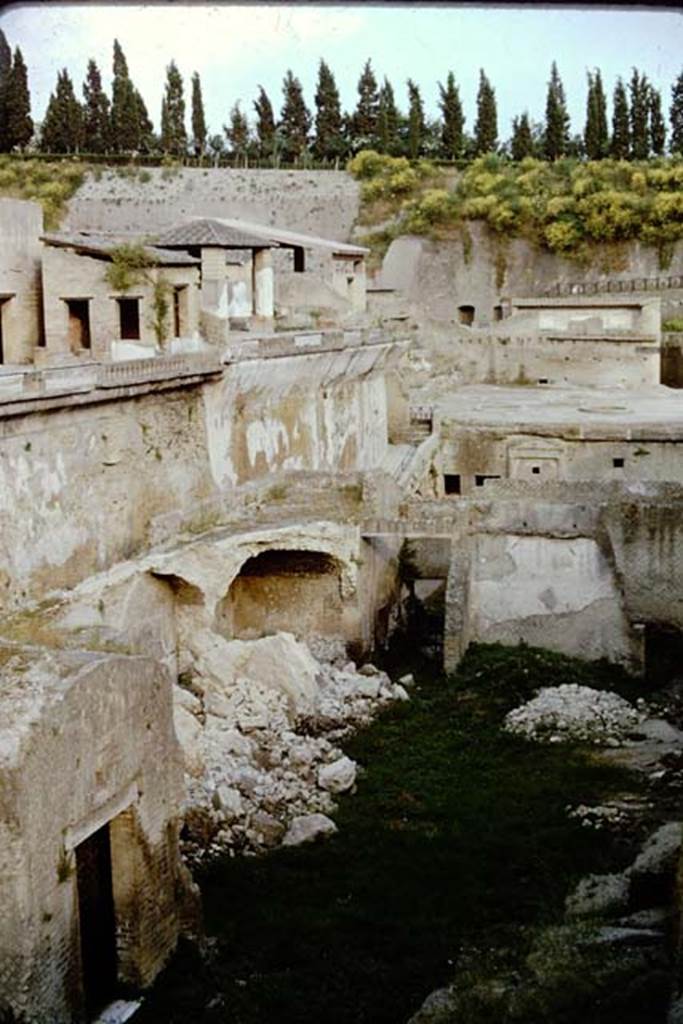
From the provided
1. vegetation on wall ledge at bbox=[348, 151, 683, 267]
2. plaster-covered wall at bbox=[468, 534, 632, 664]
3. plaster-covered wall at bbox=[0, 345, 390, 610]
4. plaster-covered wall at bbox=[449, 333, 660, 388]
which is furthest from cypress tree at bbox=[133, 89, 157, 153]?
plaster-covered wall at bbox=[468, 534, 632, 664]

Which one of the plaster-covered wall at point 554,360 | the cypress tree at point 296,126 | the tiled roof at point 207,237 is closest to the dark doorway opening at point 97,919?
the tiled roof at point 207,237

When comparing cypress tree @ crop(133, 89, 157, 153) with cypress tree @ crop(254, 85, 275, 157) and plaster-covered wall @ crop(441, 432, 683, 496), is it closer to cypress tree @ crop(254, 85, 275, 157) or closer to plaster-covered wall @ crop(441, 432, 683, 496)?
cypress tree @ crop(254, 85, 275, 157)

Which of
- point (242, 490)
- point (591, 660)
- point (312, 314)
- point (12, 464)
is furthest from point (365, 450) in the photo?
point (12, 464)

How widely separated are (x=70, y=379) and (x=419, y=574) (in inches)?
265

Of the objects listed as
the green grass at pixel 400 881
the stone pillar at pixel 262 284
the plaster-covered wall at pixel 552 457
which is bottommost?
the green grass at pixel 400 881

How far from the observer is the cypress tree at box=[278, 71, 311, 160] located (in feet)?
165

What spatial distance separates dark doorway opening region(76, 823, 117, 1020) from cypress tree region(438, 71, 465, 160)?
42137 millimetres

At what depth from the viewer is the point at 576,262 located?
1751 inches

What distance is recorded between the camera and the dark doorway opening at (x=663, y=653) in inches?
665

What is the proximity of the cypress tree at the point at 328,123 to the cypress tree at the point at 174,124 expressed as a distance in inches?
202

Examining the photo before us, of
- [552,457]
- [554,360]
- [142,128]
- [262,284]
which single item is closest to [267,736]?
[552,457]

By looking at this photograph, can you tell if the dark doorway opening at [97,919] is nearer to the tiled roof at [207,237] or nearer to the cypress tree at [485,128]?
the tiled roof at [207,237]

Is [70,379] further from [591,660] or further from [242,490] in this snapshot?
[591,660]

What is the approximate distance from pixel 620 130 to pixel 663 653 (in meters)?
32.7
